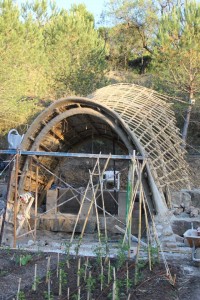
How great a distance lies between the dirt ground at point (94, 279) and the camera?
18.3 ft

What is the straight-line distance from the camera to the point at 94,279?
5.89 metres

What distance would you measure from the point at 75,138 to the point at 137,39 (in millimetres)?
17356

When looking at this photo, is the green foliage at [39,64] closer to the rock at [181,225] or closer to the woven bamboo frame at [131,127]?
the woven bamboo frame at [131,127]

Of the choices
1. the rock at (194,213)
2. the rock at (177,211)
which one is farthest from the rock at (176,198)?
the rock at (194,213)

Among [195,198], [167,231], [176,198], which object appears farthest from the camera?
[195,198]

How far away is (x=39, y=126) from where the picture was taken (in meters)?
10.7

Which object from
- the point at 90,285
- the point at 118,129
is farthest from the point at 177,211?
the point at 90,285

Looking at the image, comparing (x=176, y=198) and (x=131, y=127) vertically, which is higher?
(x=131, y=127)

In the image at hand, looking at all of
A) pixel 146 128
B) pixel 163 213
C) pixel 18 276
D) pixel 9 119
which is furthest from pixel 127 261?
pixel 9 119

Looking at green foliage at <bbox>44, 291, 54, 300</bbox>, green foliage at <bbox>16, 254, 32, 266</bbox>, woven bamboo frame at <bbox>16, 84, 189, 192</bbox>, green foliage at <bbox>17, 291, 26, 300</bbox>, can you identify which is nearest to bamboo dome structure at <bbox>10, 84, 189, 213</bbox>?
woven bamboo frame at <bbox>16, 84, 189, 192</bbox>

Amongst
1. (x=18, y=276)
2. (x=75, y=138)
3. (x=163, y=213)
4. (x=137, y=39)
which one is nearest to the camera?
(x=18, y=276)

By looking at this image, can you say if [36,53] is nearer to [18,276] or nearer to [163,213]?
[163,213]

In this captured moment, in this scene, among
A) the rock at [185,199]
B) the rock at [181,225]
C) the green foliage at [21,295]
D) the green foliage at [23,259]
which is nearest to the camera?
the green foliage at [21,295]

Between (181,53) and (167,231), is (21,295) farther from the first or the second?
Answer: (181,53)
